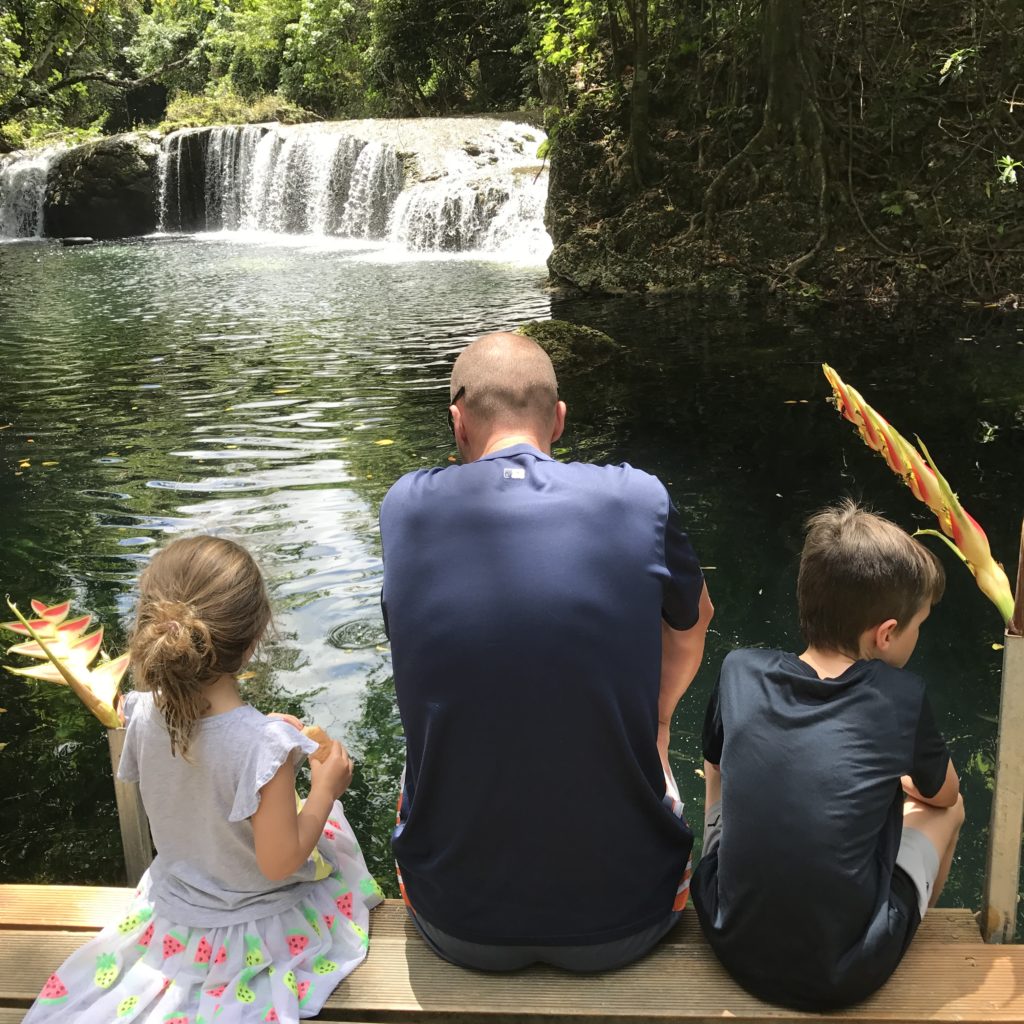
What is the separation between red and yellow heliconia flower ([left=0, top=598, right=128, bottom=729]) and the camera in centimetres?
208

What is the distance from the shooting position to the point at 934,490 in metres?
1.73

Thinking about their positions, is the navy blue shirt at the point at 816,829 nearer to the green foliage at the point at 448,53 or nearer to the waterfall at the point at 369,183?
the waterfall at the point at 369,183

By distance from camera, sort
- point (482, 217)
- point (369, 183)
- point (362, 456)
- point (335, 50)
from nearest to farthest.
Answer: point (362, 456), point (482, 217), point (369, 183), point (335, 50)

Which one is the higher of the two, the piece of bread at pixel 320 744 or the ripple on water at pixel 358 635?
the piece of bread at pixel 320 744

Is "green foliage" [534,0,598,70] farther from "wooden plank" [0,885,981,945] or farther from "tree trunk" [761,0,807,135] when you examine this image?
"wooden plank" [0,885,981,945]

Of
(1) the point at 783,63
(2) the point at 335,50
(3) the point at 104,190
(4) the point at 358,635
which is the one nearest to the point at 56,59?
(3) the point at 104,190

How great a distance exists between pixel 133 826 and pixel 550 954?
3.10 ft

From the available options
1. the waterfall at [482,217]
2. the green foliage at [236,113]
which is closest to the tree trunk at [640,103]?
the waterfall at [482,217]

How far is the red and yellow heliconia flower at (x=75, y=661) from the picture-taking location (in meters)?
2.08

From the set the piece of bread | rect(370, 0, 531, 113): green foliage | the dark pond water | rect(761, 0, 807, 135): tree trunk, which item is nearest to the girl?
the piece of bread

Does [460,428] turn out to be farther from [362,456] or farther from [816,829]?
[362,456]

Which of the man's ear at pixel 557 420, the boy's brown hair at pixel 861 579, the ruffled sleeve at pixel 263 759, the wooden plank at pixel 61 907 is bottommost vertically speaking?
the wooden plank at pixel 61 907

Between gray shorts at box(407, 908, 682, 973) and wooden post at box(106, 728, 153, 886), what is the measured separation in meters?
0.69

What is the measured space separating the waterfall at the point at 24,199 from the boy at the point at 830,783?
27.8 m
